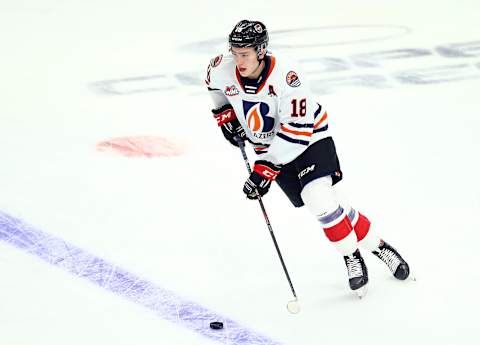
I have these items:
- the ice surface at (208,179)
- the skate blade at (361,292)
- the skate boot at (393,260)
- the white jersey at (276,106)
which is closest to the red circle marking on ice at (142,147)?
the ice surface at (208,179)

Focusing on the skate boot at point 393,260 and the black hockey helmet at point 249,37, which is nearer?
the black hockey helmet at point 249,37

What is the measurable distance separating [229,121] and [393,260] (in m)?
0.92

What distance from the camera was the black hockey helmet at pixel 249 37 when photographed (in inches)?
133

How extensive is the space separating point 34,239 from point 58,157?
109cm

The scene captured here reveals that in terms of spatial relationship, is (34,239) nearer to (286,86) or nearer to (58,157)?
(58,157)

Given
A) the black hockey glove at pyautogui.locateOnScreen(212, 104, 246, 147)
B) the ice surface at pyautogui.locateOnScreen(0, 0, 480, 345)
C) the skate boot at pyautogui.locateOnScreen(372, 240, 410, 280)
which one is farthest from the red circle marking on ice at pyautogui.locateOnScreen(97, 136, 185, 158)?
the skate boot at pyautogui.locateOnScreen(372, 240, 410, 280)

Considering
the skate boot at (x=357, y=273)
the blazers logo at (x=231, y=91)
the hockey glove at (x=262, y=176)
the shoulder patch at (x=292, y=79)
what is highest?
the shoulder patch at (x=292, y=79)

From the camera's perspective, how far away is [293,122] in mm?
3443

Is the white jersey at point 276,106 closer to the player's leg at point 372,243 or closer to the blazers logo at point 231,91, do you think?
the blazers logo at point 231,91

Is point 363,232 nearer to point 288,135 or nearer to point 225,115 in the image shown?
point 288,135

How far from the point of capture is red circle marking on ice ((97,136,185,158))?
5191mm

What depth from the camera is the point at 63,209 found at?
4469 mm

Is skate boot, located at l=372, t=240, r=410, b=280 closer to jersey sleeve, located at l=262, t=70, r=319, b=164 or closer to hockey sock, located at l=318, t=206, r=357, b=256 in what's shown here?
hockey sock, located at l=318, t=206, r=357, b=256

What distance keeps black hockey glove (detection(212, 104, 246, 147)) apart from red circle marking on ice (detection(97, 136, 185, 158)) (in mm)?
1377
